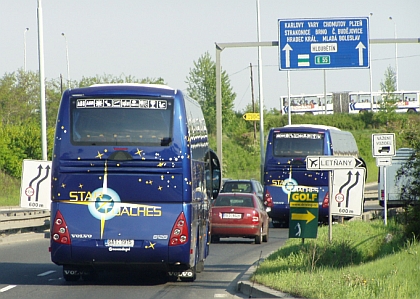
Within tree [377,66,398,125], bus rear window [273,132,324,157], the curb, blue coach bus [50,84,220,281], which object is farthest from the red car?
tree [377,66,398,125]

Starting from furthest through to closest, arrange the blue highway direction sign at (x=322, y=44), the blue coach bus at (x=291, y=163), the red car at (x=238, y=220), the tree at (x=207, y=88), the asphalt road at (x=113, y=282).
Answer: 1. the tree at (x=207, y=88)
2. the blue coach bus at (x=291, y=163)
3. the blue highway direction sign at (x=322, y=44)
4. the red car at (x=238, y=220)
5. the asphalt road at (x=113, y=282)

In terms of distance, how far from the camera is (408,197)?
16172mm

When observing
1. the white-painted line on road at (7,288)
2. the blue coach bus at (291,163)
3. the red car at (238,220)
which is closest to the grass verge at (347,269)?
the white-painted line on road at (7,288)

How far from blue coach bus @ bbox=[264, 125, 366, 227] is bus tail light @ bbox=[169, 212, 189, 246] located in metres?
18.9

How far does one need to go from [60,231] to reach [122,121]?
6.75 feet

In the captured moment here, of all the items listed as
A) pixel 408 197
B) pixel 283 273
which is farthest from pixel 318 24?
pixel 283 273

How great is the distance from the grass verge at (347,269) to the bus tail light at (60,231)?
3212 mm

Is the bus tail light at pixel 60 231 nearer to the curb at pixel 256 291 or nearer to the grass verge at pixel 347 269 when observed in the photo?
the curb at pixel 256 291

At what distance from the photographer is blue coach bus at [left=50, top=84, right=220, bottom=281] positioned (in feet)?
44.5

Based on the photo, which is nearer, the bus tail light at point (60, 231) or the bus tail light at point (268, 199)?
the bus tail light at point (60, 231)

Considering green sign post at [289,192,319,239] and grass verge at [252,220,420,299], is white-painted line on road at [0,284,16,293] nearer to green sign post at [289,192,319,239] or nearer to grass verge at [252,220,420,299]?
grass verge at [252,220,420,299]

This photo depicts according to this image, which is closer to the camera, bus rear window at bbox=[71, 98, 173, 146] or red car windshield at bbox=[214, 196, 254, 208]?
bus rear window at bbox=[71, 98, 173, 146]

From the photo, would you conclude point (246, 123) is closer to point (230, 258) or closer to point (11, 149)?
point (11, 149)

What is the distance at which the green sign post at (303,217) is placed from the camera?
16.7m
